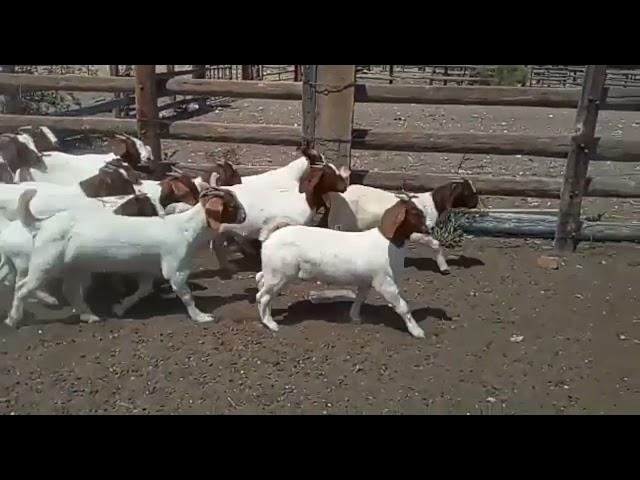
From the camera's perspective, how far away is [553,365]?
4496 millimetres

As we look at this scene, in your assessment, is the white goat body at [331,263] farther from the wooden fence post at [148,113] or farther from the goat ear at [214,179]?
the wooden fence post at [148,113]

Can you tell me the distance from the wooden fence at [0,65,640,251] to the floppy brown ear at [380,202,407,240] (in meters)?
2.15

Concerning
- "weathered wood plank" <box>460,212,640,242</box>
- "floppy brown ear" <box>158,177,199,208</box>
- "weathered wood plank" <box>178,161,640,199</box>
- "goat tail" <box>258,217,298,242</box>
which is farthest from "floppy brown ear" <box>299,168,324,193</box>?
"weathered wood plank" <box>460,212,640,242</box>

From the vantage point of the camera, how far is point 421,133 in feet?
23.2

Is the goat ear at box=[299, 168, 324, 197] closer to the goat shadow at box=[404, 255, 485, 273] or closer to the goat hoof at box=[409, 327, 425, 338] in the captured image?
the goat shadow at box=[404, 255, 485, 273]

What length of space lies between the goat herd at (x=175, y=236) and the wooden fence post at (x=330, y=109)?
99 cm

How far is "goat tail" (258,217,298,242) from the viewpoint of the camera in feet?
18.8

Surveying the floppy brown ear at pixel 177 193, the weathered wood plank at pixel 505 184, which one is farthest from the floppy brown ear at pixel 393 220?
the weathered wood plank at pixel 505 184

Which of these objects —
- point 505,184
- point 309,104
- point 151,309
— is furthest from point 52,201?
point 505,184

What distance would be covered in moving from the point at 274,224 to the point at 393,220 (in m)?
1.31

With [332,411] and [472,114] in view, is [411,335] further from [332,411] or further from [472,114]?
[472,114]

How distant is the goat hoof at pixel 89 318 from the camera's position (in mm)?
4879
